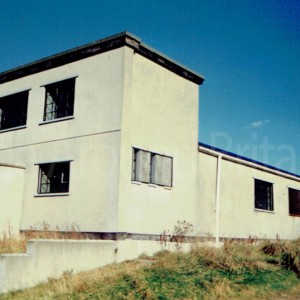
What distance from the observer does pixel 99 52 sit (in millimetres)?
13188

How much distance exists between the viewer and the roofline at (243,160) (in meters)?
16.0

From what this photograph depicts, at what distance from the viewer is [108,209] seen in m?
11.8

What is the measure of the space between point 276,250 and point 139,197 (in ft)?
16.0

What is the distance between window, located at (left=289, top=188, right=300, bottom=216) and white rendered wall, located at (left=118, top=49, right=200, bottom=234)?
10353 mm

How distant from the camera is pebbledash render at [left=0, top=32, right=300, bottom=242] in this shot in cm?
1226

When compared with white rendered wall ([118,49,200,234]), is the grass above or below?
below

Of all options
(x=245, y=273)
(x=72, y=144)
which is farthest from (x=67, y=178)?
(x=245, y=273)

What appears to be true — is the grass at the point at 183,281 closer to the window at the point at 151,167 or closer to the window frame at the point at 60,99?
the window at the point at 151,167

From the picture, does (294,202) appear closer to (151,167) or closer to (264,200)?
(264,200)

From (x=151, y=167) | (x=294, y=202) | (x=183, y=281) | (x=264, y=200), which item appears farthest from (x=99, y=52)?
(x=294, y=202)

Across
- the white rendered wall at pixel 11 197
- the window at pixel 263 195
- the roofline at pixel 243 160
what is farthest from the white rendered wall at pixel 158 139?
the window at pixel 263 195

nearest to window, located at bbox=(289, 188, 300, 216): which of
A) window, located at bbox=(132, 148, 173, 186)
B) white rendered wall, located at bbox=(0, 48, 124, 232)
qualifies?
window, located at bbox=(132, 148, 173, 186)

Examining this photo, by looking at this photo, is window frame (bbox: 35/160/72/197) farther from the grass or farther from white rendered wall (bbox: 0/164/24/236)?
the grass

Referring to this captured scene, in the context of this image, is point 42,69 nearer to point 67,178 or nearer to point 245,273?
point 67,178
